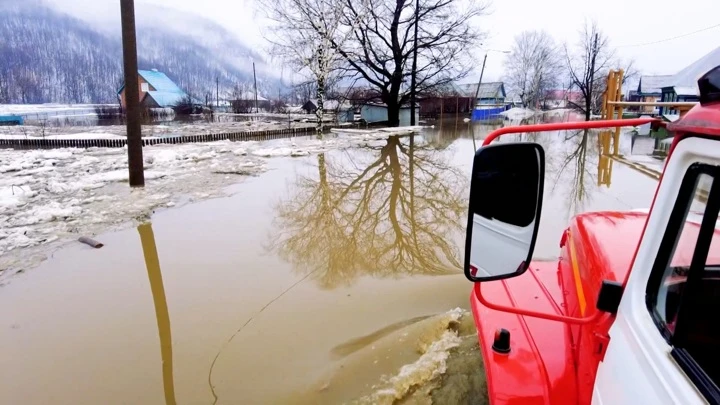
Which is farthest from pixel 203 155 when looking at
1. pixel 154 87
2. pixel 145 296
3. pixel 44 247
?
pixel 154 87

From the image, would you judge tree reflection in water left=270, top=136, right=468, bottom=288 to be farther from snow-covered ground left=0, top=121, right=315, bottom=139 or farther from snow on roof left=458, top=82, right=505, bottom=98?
snow on roof left=458, top=82, right=505, bottom=98

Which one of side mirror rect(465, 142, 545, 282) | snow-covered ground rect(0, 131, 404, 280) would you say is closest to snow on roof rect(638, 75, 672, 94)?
snow-covered ground rect(0, 131, 404, 280)

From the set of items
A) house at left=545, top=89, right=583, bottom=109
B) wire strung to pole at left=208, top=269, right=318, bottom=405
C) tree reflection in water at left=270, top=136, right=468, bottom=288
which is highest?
house at left=545, top=89, right=583, bottom=109

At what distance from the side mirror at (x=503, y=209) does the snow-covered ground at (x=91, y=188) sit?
585 centimetres

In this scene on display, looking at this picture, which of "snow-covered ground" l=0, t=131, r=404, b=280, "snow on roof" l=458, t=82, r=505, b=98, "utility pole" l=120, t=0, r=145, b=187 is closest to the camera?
"snow-covered ground" l=0, t=131, r=404, b=280

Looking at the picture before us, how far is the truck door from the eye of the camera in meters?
0.88

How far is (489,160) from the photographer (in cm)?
117

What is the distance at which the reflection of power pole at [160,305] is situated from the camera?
3.09 meters

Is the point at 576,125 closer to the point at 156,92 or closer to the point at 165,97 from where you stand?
the point at 165,97

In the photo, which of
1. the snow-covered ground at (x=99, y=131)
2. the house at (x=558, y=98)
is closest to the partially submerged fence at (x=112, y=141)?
the snow-covered ground at (x=99, y=131)

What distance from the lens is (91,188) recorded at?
9141 mm

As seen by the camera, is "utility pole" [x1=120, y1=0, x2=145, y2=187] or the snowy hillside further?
the snowy hillside

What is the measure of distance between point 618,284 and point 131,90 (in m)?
9.59

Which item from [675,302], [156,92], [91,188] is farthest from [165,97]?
[675,302]
